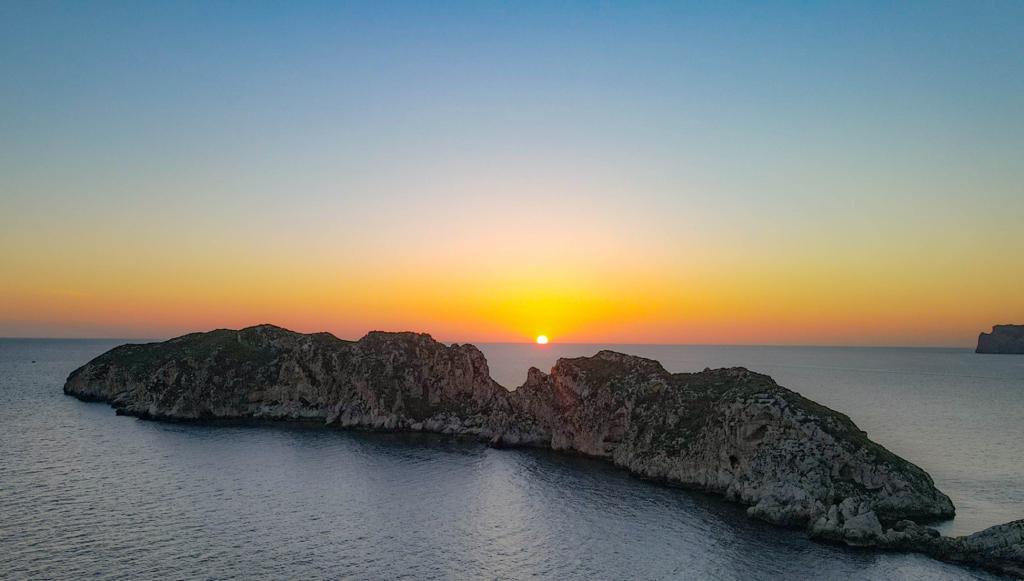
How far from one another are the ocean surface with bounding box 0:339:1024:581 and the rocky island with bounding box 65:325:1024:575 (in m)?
3.48

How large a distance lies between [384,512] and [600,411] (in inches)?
1547

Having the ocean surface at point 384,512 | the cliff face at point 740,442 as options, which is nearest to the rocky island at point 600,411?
the cliff face at point 740,442

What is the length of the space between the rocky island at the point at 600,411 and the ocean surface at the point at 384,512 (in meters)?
3.48

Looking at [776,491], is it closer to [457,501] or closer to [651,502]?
[651,502]

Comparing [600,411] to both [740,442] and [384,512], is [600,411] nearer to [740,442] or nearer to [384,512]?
[740,442]

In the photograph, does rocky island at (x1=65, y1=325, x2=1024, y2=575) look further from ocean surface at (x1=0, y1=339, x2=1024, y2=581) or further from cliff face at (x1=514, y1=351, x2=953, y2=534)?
ocean surface at (x1=0, y1=339, x2=1024, y2=581)

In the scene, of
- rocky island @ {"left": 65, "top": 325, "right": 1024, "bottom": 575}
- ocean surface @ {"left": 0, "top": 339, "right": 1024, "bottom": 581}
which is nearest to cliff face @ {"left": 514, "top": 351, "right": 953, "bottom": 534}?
rocky island @ {"left": 65, "top": 325, "right": 1024, "bottom": 575}

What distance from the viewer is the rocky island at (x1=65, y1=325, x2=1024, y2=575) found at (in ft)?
187

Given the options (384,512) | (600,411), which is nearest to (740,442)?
(600,411)

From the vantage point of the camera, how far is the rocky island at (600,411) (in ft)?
187

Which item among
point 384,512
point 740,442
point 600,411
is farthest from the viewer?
A: point 600,411

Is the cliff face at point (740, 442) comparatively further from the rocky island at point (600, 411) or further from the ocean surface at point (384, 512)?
the ocean surface at point (384, 512)

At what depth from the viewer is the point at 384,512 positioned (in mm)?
58781

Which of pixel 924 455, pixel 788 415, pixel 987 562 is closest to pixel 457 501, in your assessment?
pixel 788 415
